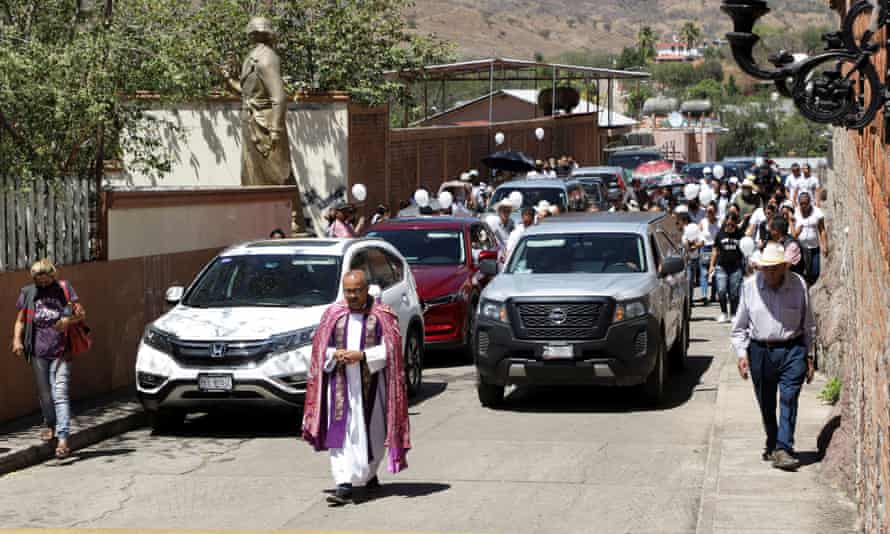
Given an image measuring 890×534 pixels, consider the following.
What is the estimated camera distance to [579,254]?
640 inches

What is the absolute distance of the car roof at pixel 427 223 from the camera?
795 inches

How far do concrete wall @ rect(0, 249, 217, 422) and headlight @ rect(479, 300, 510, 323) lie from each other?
14.1 feet

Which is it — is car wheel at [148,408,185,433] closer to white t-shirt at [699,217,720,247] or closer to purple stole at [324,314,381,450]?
purple stole at [324,314,381,450]

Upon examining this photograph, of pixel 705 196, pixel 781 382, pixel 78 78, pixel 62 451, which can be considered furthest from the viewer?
pixel 705 196

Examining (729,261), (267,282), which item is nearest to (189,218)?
(267,282)

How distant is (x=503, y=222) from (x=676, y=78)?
14709 cm

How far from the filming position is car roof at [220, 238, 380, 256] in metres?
15.1

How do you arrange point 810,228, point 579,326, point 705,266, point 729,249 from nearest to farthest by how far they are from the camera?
point 579,326
point 729,249
point 810,228
point 705,266

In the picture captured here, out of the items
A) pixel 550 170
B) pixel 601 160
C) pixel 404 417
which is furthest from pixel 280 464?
pixel 601 160

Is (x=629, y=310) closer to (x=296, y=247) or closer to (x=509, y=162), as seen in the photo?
(x=296, y=247)

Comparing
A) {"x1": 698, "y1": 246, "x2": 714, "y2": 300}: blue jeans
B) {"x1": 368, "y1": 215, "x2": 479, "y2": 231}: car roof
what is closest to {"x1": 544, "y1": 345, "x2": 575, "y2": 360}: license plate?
{"x1": 368, "y1": 215, "x2": 479, "y2": 231}: car roof

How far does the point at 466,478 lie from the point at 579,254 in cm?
513

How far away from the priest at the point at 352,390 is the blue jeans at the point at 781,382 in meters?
2.89

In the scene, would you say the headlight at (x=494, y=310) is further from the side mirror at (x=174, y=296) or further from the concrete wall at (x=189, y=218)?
the concrete wall at (x=189, y=218)
